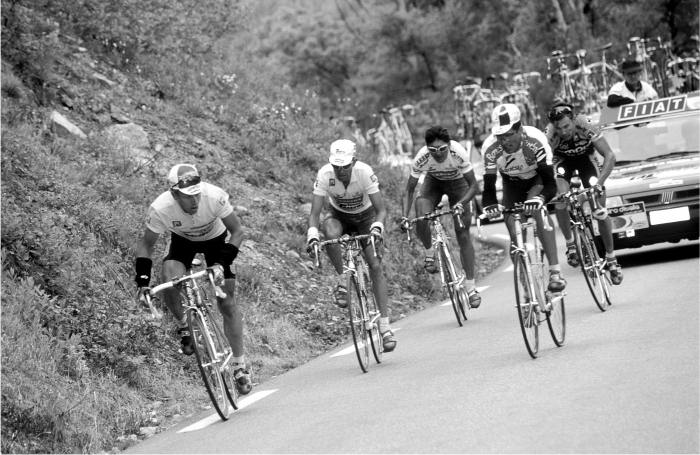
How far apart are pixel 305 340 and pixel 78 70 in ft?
25.7

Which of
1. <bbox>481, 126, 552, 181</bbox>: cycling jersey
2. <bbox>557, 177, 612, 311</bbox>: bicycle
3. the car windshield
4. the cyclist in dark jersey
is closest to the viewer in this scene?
<bbox>481, 126, 552, 181</bbox>: cycling jersey

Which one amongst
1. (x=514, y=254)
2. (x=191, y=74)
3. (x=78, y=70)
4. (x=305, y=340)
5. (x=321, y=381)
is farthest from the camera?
(x=191, y=74)

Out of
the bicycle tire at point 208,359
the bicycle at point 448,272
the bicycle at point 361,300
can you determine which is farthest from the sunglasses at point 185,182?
the bicycle at point 448,272

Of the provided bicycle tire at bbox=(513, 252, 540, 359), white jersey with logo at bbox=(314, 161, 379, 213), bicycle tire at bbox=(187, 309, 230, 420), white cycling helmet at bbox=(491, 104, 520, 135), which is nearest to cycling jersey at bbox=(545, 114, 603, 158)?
white cycling helmet at bbox=(491, 104, 520, 135)

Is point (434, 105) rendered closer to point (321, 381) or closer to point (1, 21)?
point (1, 21)

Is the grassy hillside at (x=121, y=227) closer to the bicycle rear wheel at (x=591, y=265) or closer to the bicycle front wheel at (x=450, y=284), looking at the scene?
the bicycle front wheel at (x=450, y=284)

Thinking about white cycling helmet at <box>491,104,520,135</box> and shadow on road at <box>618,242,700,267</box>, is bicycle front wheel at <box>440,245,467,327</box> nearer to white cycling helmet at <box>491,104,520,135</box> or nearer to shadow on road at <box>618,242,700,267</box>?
white cycling helmet at <box>491,104,520,135</box>

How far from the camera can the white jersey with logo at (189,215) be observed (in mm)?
10016

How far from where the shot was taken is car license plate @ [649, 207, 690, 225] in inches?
597

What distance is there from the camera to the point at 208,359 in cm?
955

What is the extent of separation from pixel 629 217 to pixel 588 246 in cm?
302

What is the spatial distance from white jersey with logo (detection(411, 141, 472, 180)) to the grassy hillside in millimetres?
2229

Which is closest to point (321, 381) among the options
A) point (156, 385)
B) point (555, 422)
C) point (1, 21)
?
point (156, 385)

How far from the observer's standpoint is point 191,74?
22.2 metres
